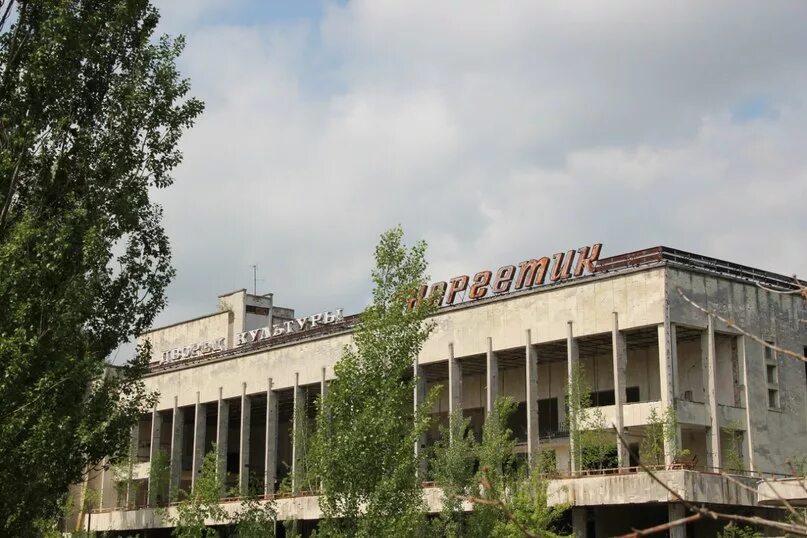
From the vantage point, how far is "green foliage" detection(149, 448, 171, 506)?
6078 centimetres

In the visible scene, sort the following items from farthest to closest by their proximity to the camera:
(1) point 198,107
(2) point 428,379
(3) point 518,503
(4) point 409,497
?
1. (2) point 428,379
2. (3) point 518,503
3. (4) point 409,497
4. (1) point 198,107

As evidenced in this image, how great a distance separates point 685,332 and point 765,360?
3610mm

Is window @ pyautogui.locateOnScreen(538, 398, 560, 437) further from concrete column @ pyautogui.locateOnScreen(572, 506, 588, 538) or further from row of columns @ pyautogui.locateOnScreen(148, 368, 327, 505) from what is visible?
row of columns @ pyautogui.locateOnScreen(148, 368, 327, 505)

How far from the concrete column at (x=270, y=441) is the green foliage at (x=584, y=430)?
22.5 metres

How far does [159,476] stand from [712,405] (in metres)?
31.4

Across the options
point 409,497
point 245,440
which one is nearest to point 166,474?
point 245,440

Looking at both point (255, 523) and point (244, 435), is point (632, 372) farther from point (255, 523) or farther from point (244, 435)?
point (244, 435)

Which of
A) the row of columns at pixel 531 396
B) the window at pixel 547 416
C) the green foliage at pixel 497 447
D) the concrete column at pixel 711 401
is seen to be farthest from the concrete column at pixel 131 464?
the concrete column at pixel 711 401

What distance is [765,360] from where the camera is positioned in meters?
47.3

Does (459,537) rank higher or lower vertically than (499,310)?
lower

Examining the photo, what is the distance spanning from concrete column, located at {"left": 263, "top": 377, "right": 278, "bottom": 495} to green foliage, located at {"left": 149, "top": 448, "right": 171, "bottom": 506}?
19.1 feet

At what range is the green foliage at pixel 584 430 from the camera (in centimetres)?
4194

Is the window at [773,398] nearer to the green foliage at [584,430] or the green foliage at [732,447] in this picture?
the green foliage at [732,447]

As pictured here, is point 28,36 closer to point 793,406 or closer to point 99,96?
point 99,96
